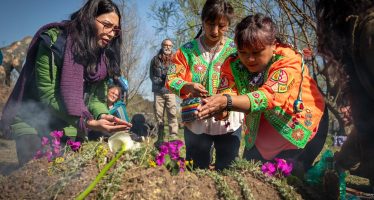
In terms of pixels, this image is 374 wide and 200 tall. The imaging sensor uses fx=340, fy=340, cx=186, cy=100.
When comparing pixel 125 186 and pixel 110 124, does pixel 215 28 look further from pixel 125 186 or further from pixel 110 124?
pixel 125 186

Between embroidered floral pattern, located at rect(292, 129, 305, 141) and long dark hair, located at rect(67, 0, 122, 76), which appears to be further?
long dark hair, located at rect(67, 0, 122, 76)

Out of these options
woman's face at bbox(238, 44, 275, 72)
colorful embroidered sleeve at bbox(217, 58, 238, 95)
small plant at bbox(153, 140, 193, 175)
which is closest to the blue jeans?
colorful embroidered sleeve at bbox(217, 58, 238, 95)

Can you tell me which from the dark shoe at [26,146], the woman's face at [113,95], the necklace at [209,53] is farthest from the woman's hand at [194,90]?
the woman's face at [113,95]

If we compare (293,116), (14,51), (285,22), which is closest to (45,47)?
(293,116)

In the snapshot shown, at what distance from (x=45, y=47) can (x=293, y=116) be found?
2019 mm

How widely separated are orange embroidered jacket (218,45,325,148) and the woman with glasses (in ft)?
3.33

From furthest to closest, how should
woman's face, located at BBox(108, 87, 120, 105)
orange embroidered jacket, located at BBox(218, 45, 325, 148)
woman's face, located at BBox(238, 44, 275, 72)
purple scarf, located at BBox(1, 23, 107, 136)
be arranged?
woman's face, located at BBox(108, 87, 120, 105), purple scarf, located at BBox(1, 23, 107, 136), woman's face, located at BBox(238, 44, 275, 72), orange embroidered jacket, located at BBox(218, 45, 325, 148)

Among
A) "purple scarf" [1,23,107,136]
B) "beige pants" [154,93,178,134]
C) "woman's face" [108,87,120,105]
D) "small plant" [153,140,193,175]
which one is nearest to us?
"small plant" [153,140,193,175]

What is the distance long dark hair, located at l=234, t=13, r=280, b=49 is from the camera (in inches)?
94.4

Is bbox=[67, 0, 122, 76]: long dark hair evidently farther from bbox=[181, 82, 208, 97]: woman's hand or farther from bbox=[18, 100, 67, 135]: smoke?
bbox=[181, 82, 208, 97]: woman's hand

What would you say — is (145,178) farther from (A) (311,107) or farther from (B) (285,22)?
(B) (285,22)

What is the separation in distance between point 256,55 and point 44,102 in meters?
1.72

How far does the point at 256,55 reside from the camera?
8.18 ft

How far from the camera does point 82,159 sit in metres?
1.99
